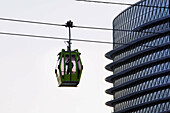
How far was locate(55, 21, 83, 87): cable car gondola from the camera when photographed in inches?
1185

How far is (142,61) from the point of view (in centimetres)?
16275

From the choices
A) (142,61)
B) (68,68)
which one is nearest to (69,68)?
(68,68)

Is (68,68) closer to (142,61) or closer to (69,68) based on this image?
(69,68)

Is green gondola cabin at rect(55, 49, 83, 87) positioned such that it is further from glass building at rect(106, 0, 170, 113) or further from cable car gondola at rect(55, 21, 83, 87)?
glass building at rect(106, 0, 170, 113)

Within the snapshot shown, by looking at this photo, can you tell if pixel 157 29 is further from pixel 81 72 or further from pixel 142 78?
pixel 81 72

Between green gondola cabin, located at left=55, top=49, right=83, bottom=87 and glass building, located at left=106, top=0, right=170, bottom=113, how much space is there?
119 meters

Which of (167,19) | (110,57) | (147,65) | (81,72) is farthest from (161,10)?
(81,72)

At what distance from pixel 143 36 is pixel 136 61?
735 centimetres

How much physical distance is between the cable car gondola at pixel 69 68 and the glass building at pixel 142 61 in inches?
4698

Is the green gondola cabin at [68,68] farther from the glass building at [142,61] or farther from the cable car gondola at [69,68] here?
the glass building at [142,61]

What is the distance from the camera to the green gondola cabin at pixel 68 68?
3011 cm

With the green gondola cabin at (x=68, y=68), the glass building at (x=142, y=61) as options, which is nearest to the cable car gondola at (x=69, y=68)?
the green gondola cabin at (x=68, y=68)

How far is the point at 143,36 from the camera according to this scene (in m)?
162

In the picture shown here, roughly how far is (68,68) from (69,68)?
5 cm
